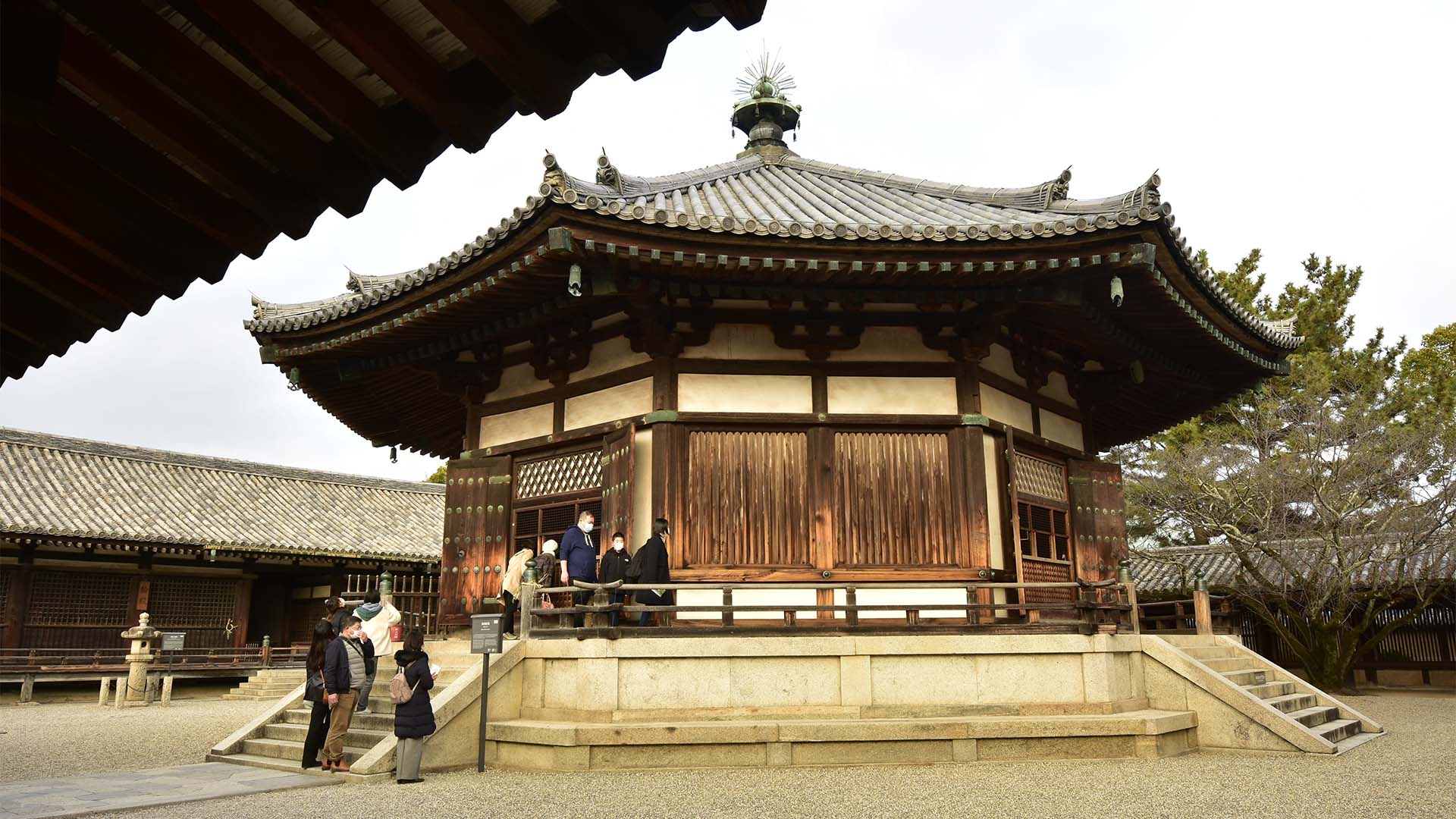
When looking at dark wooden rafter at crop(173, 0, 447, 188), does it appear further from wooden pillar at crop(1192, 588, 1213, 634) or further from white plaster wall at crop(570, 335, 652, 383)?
wooden pillar at crop(1192, 588, 1213, 634)

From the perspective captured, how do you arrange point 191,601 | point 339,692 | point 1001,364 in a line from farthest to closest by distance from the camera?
point 191,601 < point 1001,364 < point 339,692

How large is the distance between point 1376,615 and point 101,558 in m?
30.1

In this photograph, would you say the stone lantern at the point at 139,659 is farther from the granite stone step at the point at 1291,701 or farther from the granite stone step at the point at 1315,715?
the granite stone step at the point at 1315,715

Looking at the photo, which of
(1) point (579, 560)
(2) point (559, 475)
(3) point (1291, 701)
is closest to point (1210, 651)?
(3) point (1291, 701)

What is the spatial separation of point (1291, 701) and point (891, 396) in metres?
6.20

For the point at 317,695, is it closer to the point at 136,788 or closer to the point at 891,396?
the point at 136,788

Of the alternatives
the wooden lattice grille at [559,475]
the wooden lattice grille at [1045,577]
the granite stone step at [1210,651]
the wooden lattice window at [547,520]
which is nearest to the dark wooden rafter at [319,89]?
the wooden lattice grille at [559,475]

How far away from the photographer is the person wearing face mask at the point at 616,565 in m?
10.7

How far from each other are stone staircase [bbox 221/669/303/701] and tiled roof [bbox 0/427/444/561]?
4603 millimetres

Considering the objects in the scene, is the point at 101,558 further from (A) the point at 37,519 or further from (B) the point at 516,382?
(B) the point at 516,382

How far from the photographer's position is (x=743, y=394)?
11.8m

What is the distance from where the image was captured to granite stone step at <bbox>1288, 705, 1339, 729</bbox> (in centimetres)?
1191

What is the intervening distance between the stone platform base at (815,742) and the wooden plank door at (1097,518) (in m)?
3.43

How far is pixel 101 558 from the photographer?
83.1 ft
